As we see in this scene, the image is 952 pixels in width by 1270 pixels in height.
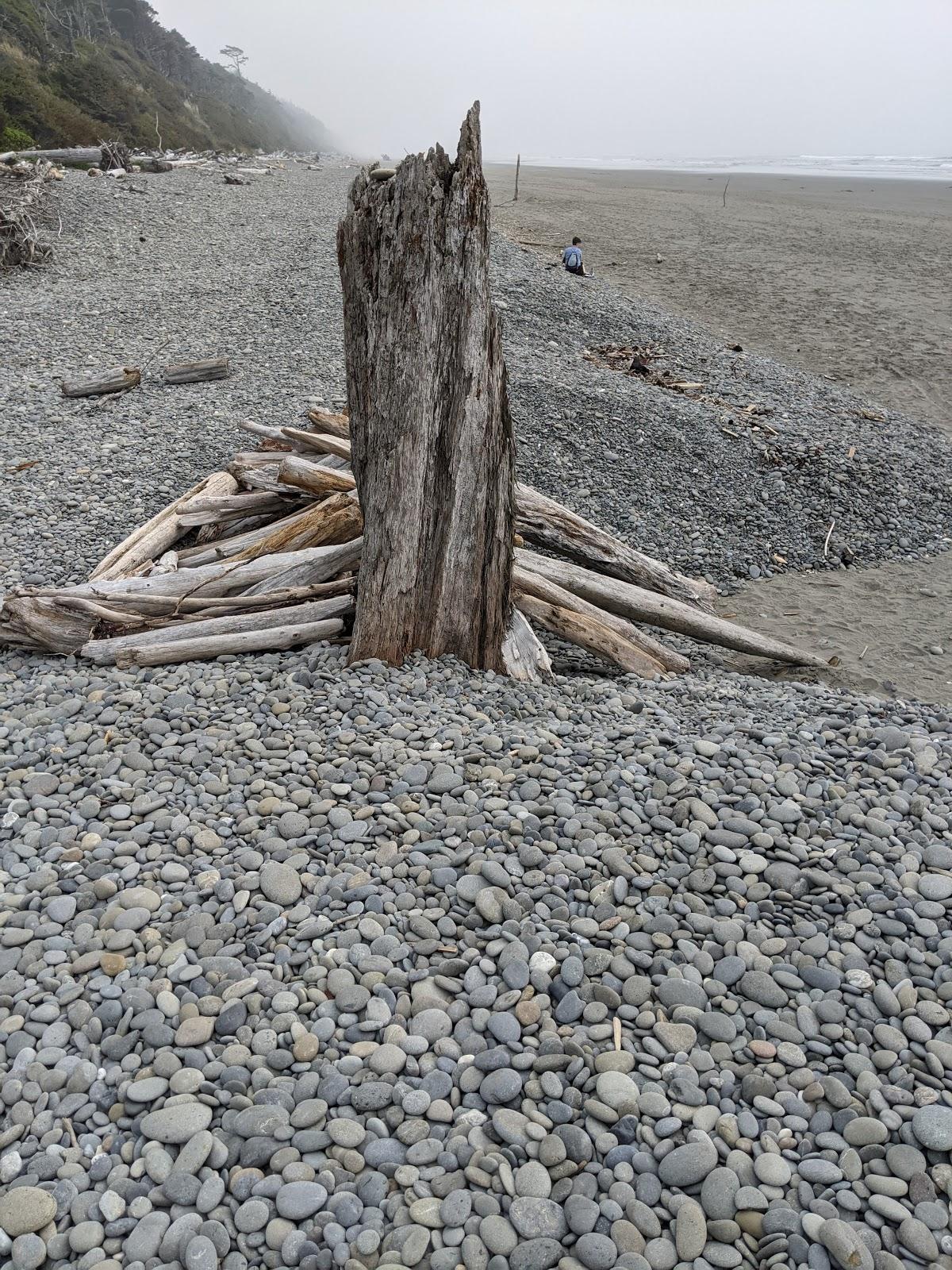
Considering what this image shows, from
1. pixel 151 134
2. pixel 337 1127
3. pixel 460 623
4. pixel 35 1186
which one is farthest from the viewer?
pixel 151 134

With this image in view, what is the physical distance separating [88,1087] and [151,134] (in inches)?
1992

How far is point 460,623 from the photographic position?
509 cm

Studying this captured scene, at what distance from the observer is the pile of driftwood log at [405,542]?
14.6ft

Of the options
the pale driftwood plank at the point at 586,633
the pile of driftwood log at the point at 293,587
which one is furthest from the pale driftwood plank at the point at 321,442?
the pale driftwood plank at the point at 586,633

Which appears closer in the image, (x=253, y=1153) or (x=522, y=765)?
(x=253, y=1153)

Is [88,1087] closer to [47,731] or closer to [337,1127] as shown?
[337,1127]

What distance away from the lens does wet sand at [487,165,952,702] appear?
731cm

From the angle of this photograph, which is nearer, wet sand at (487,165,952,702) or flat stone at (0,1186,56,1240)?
flat stone at (0,1186,56,1240)

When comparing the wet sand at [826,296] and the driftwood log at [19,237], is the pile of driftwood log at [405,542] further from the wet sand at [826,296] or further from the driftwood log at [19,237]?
the driftwood log at [19,237]

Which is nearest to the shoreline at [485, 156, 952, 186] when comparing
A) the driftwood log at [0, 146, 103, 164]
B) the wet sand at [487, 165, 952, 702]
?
the wet sand at [487, 165, 952, 702]

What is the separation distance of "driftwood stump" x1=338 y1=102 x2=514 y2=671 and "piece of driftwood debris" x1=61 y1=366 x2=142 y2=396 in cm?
683

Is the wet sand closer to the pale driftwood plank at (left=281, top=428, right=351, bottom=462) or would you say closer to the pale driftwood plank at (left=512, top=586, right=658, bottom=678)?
the pale driftwood plank at (left=512, top=586, right=658, bottom=678)

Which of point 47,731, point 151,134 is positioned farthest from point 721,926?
point 151,134

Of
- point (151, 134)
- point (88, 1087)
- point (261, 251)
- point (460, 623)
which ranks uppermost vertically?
point (151, 134)
